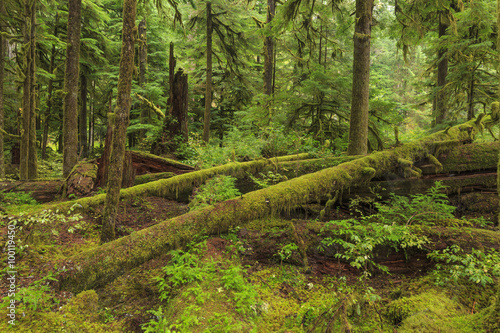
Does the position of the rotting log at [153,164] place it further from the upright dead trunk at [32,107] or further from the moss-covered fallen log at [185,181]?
the upright dead trunk at [32,107]

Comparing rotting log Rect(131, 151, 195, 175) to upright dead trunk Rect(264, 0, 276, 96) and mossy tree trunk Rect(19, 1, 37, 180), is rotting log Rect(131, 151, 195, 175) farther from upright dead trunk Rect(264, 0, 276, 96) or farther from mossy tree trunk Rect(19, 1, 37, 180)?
upright dead trunk Rect(264, 0, 276, 96)

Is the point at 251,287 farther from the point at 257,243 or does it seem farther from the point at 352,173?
the point at 352,173

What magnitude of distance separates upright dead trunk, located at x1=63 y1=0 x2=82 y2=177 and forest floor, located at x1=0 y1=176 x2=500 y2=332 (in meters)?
5.25

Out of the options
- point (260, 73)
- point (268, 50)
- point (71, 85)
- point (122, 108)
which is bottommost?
point (122, 108)

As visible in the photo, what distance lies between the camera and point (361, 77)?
304 inches

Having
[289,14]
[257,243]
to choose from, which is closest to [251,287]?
[257,243]

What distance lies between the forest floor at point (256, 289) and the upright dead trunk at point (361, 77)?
142 inches

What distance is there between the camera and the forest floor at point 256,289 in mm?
3102

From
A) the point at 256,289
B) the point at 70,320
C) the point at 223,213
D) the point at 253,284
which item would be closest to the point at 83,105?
the point at 223,213

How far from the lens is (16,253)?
4.08 metres

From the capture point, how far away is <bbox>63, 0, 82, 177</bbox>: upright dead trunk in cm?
934

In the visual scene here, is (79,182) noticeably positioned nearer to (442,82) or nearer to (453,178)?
(453,178)

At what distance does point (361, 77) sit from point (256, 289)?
A: 6793 mm

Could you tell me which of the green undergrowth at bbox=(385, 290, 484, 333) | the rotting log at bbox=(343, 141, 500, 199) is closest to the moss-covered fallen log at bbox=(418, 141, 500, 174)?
the rotting log at bbox=(343, 141, 500, 199)
